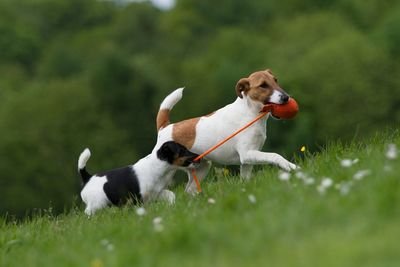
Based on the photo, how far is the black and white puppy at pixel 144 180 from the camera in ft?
Answer: 32.7

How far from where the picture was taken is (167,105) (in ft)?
34.0

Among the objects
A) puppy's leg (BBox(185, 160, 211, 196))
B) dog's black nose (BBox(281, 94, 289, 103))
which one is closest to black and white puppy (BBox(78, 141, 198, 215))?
puppy's leg (BBox(185, 160, 211, 196))

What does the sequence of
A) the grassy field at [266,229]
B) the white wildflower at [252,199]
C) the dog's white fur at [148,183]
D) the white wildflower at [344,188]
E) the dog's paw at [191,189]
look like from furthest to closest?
the dog's paw at [191,189] → the dog's white fur at [148,183] → the white wildflower at [252,199] → the white wildflower at [344,188] → the grassy field at [266,229]

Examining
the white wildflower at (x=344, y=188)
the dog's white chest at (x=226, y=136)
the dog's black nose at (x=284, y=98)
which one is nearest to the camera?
the white wildflower at (x=344, y=188)

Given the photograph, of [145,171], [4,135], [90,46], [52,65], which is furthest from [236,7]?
[145,171]

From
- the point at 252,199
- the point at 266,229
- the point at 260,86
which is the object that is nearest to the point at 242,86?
the point at 260,86

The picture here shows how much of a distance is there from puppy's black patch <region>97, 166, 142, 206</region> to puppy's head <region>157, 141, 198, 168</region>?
458mm

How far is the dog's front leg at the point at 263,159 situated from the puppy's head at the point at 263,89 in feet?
1.90

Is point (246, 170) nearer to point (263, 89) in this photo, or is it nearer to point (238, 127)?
point (238, 127)

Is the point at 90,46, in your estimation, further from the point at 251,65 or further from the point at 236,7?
the point at 251,65

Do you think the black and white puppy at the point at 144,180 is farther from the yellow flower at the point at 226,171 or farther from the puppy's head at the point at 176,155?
the yellow flower at the point at 226,171

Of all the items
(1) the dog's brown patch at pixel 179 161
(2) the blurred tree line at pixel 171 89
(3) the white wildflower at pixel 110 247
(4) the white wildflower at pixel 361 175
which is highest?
(4) the white wildflower at pixel 361 175

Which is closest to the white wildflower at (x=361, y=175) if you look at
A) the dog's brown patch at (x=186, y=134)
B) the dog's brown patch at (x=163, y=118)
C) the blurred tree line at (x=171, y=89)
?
the dog's brown patch at (x=186, y=134)

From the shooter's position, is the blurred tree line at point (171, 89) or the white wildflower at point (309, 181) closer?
the white wildflower at point (309, 181)
